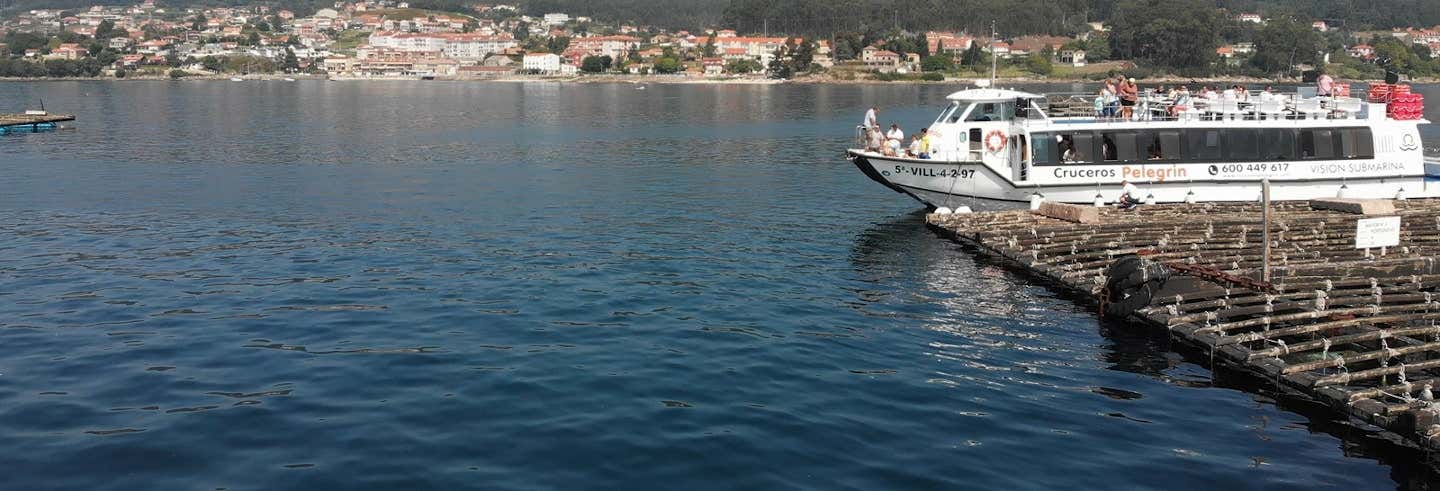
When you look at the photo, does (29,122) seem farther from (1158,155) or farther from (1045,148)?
(1158,155)

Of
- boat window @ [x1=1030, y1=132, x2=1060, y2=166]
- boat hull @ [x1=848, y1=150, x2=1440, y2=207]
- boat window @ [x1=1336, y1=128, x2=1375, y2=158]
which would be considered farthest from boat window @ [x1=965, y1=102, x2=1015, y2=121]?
boat window @ [x1=1336, y1=128, x2=1375, y2=158]

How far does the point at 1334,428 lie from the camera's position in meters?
19.6

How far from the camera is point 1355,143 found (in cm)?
4219

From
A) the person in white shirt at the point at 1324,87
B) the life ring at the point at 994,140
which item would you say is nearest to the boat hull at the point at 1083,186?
the life ring at the point at 994,140

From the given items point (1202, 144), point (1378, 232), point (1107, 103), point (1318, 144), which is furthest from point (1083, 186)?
point (1378, 232)

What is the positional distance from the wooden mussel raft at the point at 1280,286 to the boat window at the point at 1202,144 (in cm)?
200

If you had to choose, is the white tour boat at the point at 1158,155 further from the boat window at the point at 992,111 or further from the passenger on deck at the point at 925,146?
the passenger on deck at the point at 925,146

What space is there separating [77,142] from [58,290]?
55152mm

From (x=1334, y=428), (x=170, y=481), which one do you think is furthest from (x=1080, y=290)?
(x=170, y=481)

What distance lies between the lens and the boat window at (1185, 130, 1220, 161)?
134 ft

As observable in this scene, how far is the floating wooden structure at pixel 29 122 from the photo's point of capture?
8612cm

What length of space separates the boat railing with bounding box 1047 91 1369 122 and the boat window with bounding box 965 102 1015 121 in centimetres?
183

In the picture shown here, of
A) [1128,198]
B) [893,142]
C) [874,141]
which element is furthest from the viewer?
[874,141]

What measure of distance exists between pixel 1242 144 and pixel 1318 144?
2987 millimetres
